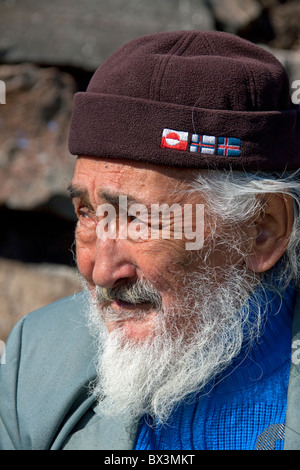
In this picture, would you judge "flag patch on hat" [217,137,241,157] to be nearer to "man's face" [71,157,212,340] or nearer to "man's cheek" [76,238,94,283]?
"man's face" [71,157,212,340]

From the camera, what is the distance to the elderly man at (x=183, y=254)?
1599 mm

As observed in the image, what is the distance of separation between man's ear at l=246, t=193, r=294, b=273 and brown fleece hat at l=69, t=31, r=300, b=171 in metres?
0.15

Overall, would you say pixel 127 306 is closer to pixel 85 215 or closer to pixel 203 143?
pixel 85 215

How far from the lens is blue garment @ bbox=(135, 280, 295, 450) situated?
1714 millimetres

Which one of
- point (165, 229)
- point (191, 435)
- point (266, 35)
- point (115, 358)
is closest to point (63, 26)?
point (266, 35)

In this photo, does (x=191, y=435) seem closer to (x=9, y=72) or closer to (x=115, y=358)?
(x=115, y=358)

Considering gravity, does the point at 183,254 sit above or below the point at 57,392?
above

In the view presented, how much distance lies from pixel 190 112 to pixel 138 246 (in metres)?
0.45

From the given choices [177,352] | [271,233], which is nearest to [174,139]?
[271,233]

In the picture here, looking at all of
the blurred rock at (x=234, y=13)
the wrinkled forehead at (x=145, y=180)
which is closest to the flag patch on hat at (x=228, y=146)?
the wrinkled forehead at (x=145, y=180)

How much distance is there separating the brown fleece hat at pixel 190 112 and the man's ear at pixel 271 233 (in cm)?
15

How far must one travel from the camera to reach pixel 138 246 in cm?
165

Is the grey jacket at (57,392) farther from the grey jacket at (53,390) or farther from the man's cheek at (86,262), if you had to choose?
the man's cheek at (86,262)
